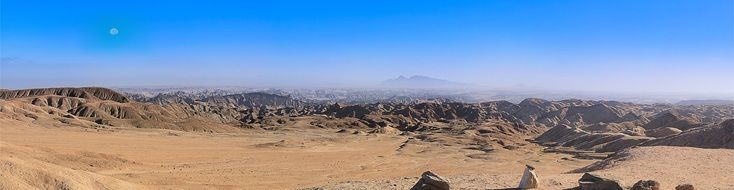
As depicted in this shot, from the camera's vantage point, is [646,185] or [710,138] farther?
[710,138]

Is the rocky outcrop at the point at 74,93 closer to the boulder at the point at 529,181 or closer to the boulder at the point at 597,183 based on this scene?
the boulder at the point at 529,181

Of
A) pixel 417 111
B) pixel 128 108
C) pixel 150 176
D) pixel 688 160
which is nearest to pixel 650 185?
pixel 688 160

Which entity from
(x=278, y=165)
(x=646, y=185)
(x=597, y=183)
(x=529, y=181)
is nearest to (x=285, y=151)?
(x=278, y=165)

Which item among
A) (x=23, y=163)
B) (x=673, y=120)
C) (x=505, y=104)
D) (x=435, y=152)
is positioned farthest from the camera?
(x=505, y=104)

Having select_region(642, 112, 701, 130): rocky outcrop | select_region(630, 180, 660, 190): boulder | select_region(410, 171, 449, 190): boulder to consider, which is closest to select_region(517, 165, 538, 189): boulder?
select_region(410, 171, 449, 190): boulder

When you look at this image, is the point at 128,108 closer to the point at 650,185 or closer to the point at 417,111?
the point at 417,111

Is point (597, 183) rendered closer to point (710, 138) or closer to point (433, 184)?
point (433, 184)

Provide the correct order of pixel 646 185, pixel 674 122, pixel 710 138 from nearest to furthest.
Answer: pixel 646 185
pixel 710 138
pixel 674 122
